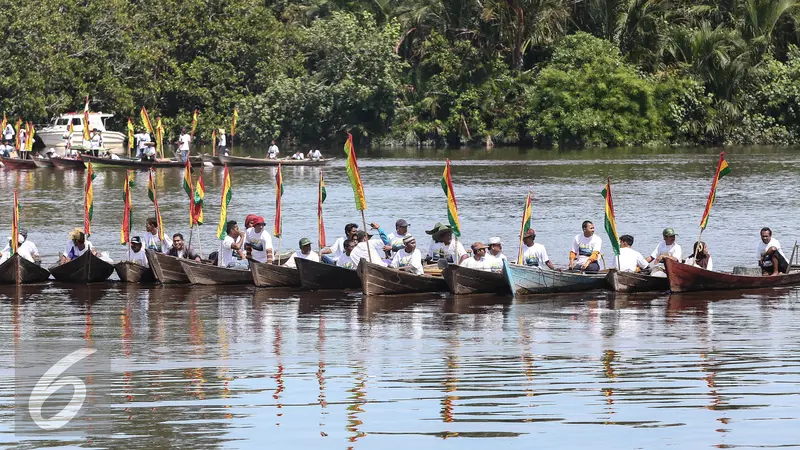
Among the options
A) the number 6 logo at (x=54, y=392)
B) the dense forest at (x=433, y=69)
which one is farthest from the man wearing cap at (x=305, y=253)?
the dense forest at (x=433, y=69)

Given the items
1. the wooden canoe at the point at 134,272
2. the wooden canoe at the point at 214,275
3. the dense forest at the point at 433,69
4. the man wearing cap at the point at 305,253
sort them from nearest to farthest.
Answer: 1. the man wearing cap at the point at 305,253
2. the wooden canoe at the point at 214,275
3. the wooden canoe at the point at 134,272
4. the dense forest at the point at 433,69

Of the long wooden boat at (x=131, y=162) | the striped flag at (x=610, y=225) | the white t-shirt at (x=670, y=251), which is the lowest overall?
the white t-shirt at (x=670, y=251)

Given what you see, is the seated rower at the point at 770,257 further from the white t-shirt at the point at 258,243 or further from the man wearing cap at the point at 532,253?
the white t-shirt at the point at 258,243

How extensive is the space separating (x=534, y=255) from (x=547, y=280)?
0.79 m

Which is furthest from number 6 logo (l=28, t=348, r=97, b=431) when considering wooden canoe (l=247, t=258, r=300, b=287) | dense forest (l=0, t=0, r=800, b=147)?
dense forest (l=0, t=0, r=800, b=147)

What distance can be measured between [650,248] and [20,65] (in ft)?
146

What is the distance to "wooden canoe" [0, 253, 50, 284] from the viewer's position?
Result: 90.9ft

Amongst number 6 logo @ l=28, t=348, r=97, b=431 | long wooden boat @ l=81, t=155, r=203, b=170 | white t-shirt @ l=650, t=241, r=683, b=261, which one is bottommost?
number 6 logo @ l=28, t=348, r=97, b=431

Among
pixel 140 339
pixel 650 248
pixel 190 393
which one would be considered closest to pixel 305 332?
pixel 140 339

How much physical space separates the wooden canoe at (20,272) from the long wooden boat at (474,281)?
8416 millimetres

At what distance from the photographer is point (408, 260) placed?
25844mm

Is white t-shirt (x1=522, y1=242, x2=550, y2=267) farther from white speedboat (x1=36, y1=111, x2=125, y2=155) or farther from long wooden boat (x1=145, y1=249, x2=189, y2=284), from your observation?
white speedboat (x1=36, y1=111, x2=125, y2=155)

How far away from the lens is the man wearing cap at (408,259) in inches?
1010

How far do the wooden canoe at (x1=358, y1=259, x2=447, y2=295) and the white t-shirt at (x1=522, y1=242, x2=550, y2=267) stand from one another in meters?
1.67
